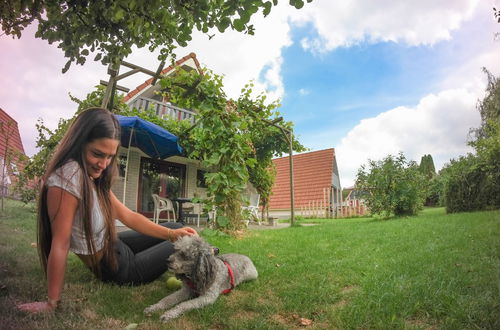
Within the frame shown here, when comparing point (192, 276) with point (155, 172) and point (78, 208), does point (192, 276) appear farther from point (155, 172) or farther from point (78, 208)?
point (155, 172)

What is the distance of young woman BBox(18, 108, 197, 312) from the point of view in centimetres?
185

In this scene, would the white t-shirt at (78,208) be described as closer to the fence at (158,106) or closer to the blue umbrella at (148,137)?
the blue umbrella at (148,137)

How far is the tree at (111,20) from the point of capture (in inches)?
83.8

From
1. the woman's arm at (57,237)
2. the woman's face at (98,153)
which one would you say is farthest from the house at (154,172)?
the woman's arm at (57,237)

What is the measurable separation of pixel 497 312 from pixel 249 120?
4981mm

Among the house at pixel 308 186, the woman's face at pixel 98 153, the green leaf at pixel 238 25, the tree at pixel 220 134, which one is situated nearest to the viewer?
the woman's face at pixel 98 153

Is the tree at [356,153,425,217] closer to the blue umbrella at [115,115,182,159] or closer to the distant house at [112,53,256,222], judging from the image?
the distant house at [112,53,256,222]

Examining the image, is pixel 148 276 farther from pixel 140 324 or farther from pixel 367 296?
pixel 367 296

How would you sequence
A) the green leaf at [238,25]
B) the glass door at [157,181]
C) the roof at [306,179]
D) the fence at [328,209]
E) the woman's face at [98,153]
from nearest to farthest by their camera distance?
1. the woman's face at [98,153]
2. the green leaf at [238,25]
3. the glass door at [157,181]
4. the fence at [328,209]
5. the roof at [306,179]

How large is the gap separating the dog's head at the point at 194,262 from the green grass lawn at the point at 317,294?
202 millimetres

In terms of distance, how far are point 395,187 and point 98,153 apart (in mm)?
11243

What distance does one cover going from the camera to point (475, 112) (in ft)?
57.0

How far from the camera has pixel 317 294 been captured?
2.36 meters

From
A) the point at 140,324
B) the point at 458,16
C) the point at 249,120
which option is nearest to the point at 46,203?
the point at 140,324
